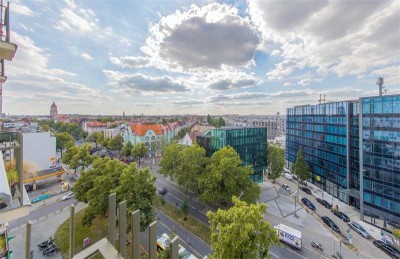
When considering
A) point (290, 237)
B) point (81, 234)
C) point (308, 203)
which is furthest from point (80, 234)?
point (308, 203)

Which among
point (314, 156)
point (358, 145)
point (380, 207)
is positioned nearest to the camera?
point (380, 207)

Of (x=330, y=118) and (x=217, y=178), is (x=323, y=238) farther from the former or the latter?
(x=330, y=118)

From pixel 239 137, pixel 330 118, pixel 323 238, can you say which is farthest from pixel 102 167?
pixel 330 118

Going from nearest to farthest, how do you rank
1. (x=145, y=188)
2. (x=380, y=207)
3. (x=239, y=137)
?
(x=145, y=188) → (x=380, y=207) → (x=239, y=137)

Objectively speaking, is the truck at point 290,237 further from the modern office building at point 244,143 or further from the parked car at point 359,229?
the modern office building at point 244,143

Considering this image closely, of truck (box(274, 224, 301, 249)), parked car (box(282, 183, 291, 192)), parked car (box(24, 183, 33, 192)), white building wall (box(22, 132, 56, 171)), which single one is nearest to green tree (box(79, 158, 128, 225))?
truck (box(274, 224, 301, 249))

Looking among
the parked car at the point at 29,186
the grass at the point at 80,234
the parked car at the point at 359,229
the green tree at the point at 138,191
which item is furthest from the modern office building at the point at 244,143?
the parked car at the point at 29,186

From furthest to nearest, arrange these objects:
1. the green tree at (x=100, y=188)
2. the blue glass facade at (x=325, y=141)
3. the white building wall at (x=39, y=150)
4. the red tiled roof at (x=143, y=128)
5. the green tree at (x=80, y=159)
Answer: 1. the red tiled roof at (x=143, y=128)
2. the green tree at (x=80, y=159)
3. the white building wall at (x=39, y=150)
4. the blue glass facade at (x=325, y=141)
5. the green tree at (x=100, y=188)
